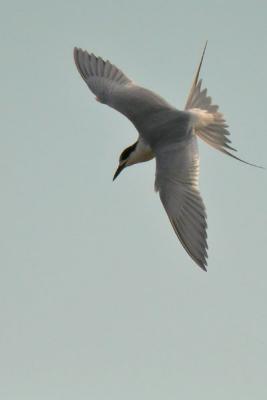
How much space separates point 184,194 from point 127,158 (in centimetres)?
174

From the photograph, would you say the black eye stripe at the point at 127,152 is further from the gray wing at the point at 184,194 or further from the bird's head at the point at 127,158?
the gray wing at the point at 184,194

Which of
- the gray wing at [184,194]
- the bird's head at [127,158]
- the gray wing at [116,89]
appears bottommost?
the gray wing at [184,194]

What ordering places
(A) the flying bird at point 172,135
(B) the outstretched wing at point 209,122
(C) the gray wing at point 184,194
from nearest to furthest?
(C) the gray wing at point 184,194
(A) the flying bird at point 172,135
(B) the outstretched wing at point 209,122

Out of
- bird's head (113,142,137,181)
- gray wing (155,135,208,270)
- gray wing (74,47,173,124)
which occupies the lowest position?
gray wing (155,135,208,270)

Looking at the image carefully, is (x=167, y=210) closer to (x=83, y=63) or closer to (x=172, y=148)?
(x=172, y=148)

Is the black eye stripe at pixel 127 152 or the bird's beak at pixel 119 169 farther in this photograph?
the bird's beak at pixel 119 169

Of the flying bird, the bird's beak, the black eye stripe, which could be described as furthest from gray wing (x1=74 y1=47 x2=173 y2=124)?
the bird's beak

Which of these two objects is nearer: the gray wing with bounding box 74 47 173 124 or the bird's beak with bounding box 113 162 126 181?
the gray wing with bounding box 74 47 173 124

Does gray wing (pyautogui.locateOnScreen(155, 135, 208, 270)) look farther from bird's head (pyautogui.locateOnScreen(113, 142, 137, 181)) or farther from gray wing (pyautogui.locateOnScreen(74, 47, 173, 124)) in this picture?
gray wing (pyautogui.locateOnScreen(74, 47, 173, 124))

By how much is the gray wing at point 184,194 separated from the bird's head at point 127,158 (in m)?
0.78

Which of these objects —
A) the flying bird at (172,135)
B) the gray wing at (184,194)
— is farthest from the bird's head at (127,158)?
the gray wing at (184,194)

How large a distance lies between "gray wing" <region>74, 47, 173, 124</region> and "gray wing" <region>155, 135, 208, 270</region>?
0.94 meters

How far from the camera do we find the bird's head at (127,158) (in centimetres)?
1269

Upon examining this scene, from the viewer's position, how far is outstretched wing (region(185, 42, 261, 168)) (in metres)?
12.3
